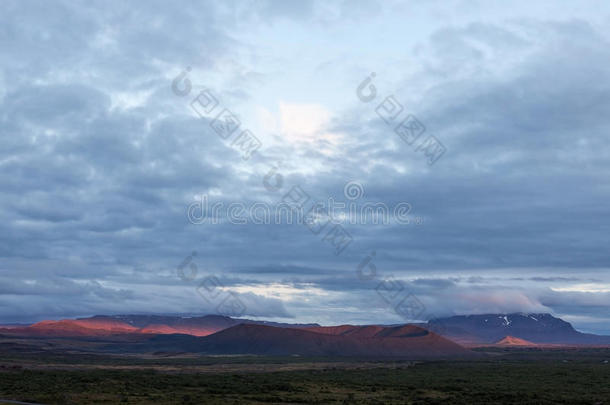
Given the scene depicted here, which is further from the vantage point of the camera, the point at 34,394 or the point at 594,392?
the point at 594,392

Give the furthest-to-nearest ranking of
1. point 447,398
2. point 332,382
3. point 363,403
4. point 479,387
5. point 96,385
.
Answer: point 332,382 < point 479,387 < point 96,385 < point 447,398 < point 363,403

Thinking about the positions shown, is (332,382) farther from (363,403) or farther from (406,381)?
(363,403)

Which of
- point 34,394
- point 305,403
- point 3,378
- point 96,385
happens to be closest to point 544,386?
point 305,403

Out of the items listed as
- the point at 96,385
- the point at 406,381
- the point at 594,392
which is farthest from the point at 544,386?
the point at 96,385

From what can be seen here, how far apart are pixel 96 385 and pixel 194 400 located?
23.7 metres

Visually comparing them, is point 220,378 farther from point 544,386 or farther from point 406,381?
point 544,386

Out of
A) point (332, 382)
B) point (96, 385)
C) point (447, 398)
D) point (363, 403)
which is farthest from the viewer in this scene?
point (332, 382)

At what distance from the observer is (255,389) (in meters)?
98.2

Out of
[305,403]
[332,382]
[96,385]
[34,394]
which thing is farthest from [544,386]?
[34,394]

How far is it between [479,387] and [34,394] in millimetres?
70259

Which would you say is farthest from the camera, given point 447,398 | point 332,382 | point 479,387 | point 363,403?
point 332,382

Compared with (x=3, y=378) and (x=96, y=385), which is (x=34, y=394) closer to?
(x=96, y=385)

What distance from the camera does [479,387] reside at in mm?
105625

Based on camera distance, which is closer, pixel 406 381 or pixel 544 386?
pixel 544 386
